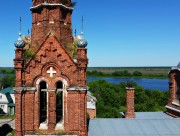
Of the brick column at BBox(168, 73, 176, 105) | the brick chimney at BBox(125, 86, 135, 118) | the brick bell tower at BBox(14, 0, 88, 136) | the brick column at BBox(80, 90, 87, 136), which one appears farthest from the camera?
the brick column at BBox(168, 73, 176, 105)

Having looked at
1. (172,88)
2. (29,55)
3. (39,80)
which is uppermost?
(29,55)

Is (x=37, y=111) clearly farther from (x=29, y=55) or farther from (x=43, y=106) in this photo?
(x=29, y=55)

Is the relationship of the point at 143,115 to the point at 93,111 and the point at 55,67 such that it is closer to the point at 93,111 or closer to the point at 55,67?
the point at 55,67

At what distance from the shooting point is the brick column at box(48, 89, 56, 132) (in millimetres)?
13969

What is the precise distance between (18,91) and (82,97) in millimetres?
3658

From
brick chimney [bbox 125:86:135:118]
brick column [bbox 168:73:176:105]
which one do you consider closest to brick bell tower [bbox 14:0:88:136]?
brick chimney [bbox 125:86:135:118]

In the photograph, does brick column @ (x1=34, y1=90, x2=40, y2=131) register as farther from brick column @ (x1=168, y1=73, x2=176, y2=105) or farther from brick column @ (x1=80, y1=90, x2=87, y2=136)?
brick column @ (x1=168, y1=73, x2=176, y2=105)

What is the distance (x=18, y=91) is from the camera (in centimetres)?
1355

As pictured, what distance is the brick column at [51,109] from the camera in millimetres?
13969

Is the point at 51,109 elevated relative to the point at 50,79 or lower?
lower

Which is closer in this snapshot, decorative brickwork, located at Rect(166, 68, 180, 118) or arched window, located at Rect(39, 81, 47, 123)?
arched window, located at Rect(39, 81, 47, 123)

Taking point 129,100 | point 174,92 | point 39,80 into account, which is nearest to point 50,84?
point 39,80

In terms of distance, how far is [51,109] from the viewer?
14008mm

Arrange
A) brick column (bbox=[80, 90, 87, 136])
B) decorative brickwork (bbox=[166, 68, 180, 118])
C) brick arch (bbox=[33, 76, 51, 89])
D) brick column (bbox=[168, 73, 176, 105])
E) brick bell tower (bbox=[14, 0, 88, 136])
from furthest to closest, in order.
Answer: brick column (bbox=[168, 73, 176, 105]) < decorative brickwork (bbox=[166, 68, 180, 118]) < brick arch (bbox=[33, 76, 51, 89]) < brick column (bbox=[80, 90, 87, 136]) < brick bell tower (bbox=[14, 0, 88, 136])
